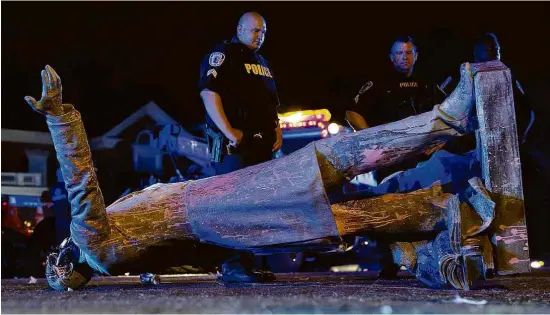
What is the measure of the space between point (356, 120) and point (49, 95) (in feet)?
7.46

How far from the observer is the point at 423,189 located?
2654mm

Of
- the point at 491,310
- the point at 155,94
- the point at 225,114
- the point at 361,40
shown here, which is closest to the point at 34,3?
the point at 361,40

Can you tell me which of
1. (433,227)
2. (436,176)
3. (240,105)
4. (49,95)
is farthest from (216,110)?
(433,227)

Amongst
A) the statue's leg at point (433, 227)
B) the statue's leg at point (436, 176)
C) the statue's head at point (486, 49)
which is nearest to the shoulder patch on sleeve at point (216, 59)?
the statue's leg at point (436, 176)

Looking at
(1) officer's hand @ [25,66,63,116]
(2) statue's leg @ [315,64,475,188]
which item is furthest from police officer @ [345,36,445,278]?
(1) officer's hand @ [25,66,63,116]

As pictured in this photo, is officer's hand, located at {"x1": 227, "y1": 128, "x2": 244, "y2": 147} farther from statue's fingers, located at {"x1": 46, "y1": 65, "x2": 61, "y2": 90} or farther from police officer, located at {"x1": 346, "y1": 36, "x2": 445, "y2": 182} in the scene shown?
statue's fingers, located at {"x1": 46, "y1": 65, "x2": 61, "y2": 90}

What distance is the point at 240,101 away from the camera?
379 centimetres

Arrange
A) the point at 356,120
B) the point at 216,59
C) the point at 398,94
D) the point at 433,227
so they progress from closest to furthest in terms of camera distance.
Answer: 1. the point at 433,227
2. the point at 216,59
3. the point at 356,120
4. the point at 398,94

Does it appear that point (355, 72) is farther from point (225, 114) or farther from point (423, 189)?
point (423, 189)

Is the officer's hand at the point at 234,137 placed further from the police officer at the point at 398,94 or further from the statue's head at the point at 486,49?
the statue's head at the point at 486,49

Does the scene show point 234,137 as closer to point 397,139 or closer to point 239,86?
point 239,86

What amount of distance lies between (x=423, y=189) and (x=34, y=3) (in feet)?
28.4

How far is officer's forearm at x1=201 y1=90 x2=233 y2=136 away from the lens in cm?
362

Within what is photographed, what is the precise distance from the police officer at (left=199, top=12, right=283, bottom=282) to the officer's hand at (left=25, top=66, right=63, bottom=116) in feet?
4.19
